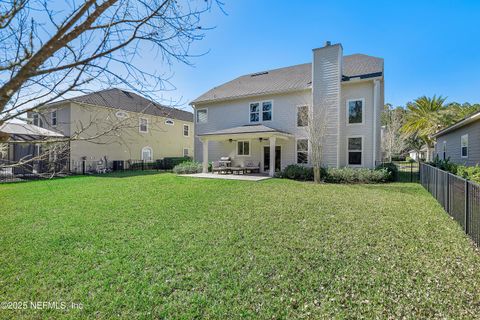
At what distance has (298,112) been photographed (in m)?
16.5

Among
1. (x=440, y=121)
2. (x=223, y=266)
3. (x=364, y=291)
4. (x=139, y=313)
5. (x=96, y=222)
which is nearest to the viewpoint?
(x=139, y=313)

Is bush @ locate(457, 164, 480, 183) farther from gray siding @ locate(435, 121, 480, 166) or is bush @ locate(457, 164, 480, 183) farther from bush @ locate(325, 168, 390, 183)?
bush @ locate(325, 168, 390, 183)

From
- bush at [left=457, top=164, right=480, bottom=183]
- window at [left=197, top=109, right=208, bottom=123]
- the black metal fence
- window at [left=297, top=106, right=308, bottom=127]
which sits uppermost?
window at [left=197, top=109, right=208, bottom=123]

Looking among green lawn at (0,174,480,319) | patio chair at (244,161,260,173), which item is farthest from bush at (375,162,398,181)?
patio chair at (244,161,260,173)

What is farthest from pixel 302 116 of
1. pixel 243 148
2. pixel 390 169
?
pixel 390 169

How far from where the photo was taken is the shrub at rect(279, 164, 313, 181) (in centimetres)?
1406

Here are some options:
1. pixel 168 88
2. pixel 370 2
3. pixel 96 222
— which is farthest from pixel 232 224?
pixel 370 2

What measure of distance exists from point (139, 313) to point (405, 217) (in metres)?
6.83

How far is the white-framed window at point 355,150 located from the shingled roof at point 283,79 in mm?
3774

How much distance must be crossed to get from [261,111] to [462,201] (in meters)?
13.6

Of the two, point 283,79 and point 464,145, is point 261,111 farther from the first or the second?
point 464,145

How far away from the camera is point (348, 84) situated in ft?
48.9

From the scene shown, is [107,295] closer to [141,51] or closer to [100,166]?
[141,51]

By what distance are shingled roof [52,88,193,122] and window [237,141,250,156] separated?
17.6 feet
